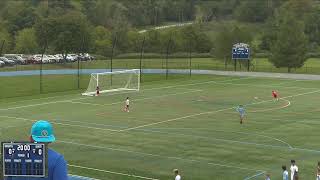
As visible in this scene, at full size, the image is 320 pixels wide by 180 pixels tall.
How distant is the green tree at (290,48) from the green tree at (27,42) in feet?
123

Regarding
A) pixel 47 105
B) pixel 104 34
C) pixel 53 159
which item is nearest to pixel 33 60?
pixel 104 34

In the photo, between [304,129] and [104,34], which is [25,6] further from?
[304,129]

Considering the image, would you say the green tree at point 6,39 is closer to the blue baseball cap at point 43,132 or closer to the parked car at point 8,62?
the parked car at point 8,62

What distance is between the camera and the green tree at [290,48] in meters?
75.8

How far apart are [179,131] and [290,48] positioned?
1778 inches

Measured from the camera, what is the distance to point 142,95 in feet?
174

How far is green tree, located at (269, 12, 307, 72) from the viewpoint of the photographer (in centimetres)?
7581

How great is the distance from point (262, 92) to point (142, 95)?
11.6 meters

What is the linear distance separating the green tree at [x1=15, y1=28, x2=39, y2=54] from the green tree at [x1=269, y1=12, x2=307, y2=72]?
37.6 meters

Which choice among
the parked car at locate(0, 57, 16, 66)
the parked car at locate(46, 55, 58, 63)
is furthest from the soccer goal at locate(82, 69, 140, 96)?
the parked car at locate(46, 55, 58, 63)
